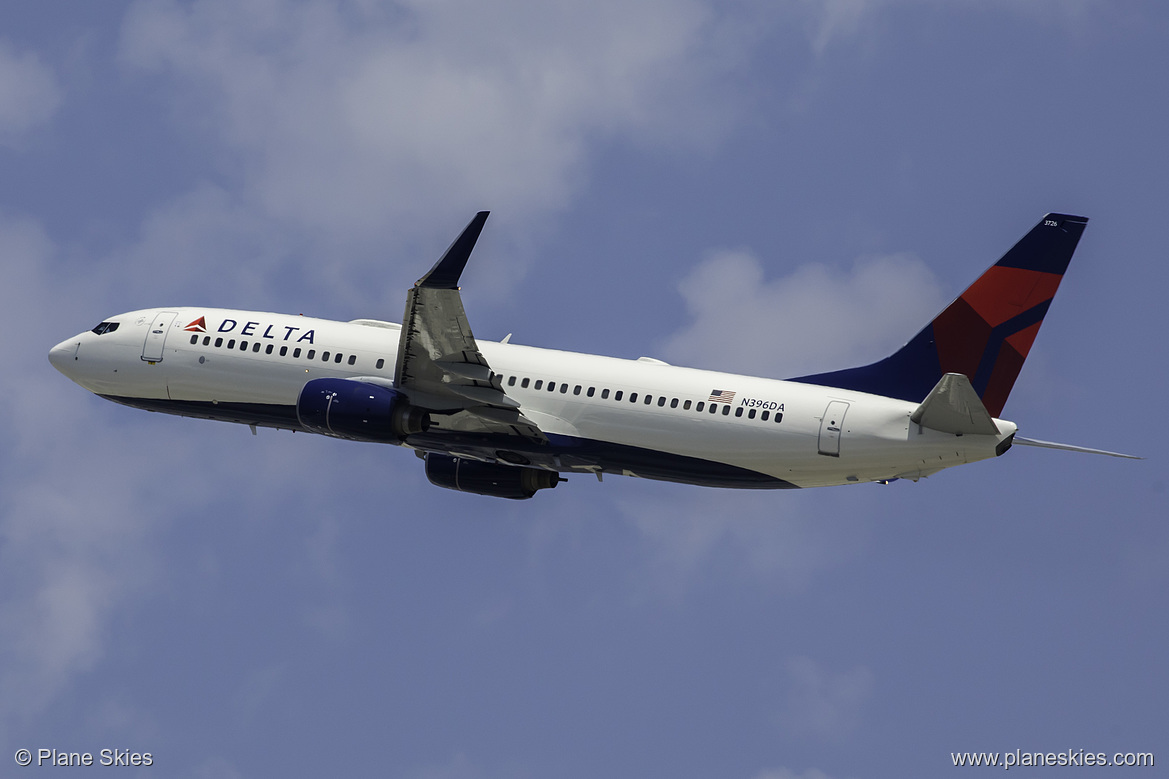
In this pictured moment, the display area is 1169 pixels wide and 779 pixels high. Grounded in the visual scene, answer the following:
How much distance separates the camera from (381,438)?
45281 mm

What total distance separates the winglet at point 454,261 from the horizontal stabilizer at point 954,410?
12.1m

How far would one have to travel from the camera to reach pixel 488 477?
4994 centimetres

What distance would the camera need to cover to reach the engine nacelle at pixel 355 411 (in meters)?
44.8

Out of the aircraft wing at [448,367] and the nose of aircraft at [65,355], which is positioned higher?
the nose of aircraft at [65,355]

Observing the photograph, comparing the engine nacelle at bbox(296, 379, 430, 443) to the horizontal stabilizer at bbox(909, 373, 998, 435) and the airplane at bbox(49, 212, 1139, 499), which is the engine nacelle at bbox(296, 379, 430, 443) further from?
the horizontal stabilizer at bbox(909, 373, 998, 435)

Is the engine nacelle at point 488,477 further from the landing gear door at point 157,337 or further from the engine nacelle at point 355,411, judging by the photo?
the landing gear door at point 157,337

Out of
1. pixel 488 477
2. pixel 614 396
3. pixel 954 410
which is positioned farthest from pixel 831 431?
pixel 488 477

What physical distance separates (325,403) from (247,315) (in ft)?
22.2

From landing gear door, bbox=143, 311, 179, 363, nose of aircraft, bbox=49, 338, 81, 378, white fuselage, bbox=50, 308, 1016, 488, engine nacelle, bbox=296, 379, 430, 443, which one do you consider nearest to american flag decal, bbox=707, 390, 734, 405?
white fuselage, bbox=50, 308, 1016, 488

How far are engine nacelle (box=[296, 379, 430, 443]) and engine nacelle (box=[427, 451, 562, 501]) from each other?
439cm

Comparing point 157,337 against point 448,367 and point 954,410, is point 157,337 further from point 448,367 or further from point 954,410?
point 954,410

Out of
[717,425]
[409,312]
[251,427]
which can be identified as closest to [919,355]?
[717,425]

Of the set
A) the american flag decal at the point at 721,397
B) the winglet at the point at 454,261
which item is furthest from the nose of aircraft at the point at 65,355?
the american flag decal at the point at 721,397

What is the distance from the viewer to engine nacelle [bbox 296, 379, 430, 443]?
44.8 metres
